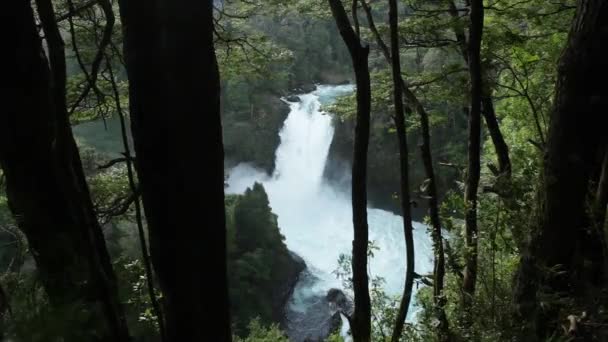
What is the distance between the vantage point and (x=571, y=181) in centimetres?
318

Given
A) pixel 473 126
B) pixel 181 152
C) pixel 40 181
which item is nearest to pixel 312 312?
pixel 473 126

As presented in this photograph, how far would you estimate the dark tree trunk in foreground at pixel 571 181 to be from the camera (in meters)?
2.99

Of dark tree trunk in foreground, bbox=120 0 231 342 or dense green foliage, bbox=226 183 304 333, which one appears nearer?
dark tree trunk in foreground, bbox=120 0 231 342

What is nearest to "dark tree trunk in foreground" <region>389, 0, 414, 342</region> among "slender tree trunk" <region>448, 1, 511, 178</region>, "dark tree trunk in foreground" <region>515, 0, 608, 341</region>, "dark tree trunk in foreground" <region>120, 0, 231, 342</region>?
"dark tree trunk in foreground" <region>515, 0, 608, 341</region>

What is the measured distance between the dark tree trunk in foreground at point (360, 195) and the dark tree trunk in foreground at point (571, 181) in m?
1.25

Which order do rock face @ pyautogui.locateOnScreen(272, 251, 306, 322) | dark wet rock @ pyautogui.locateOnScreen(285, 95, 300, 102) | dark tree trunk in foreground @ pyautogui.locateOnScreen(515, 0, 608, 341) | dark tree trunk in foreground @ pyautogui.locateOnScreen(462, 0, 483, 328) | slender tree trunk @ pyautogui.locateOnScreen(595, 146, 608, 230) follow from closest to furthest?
dark tree trunk in foreground @ pyautogui.locateOnScreen(515, 0, 608, 341) < slender tree trunk @ pyautogui.locateOnScreen(595, 146, 608, 230) < dark tree trunk in foreground @ pyautogui.locateOnScreen(462, 0, 483, 328) < rock face @ pyautogui.locateOnScreen(272, 251, 306, 322) < dark wet rock @ pyautogui.locateOnScreen(285, 95, 300, 102)

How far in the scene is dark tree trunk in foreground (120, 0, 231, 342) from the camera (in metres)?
1.72

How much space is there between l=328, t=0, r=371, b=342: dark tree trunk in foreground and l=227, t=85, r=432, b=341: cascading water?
1293 cm

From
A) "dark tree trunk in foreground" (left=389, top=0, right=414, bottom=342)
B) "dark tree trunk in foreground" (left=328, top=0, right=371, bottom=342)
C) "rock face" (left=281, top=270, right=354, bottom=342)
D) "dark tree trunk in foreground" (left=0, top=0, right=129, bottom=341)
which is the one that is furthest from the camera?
"rock face" (left=281, top=270, right=354, bottom=342)

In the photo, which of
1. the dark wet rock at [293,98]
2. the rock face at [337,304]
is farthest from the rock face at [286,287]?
the dark wet rock at [293,98]

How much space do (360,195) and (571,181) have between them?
1588 mm

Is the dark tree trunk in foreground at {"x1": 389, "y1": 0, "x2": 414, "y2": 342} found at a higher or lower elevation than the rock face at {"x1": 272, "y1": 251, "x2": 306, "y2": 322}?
higher

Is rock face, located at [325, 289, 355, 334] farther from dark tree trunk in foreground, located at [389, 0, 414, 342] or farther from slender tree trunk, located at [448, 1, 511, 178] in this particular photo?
dark tree trunk in foreground, located at [389, 0, 414, 342]

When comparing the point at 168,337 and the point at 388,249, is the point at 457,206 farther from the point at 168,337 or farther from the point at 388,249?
the point at 388,249
